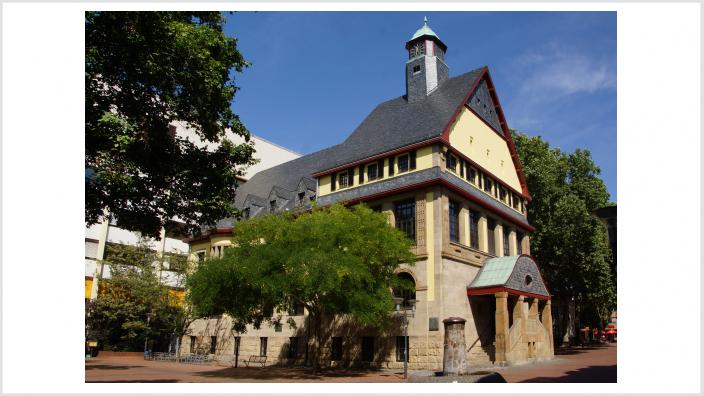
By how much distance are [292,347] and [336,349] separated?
414cm

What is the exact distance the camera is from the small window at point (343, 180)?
3291cm

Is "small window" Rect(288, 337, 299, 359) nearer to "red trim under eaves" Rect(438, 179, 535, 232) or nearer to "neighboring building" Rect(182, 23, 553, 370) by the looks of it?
"neighboring building" Rect(182, 23, 553, 370)

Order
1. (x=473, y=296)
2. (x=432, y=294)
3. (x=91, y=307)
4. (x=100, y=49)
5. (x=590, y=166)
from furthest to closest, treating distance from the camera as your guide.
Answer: (x=590, y=166) → (x=91, y=307) → (x=473, y=296) → (x=432, y=294) → (x=100, y=49)

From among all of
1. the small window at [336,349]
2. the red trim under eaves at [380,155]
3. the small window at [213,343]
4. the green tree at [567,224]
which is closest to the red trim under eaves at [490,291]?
the small window at [336,349]

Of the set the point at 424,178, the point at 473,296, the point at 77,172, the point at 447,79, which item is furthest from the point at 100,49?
the point at 447,79

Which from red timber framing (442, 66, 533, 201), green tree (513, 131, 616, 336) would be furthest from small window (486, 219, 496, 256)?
green tree (513, 131, 616, 336)

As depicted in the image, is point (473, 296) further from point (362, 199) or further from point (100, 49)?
point (100, 49)

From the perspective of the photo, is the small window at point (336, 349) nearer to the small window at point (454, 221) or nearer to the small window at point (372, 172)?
the small window at point (454, 221)

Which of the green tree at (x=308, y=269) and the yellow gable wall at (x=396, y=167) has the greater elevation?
the yellow gable wall at (x=396, y=167)

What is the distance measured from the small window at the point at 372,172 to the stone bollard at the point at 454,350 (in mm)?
12581

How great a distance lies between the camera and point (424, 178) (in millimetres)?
28516

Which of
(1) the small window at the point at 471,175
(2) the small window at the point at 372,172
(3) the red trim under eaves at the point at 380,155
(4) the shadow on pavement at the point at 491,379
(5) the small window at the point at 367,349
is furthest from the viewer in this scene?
(1) the small window at the point at 471,175

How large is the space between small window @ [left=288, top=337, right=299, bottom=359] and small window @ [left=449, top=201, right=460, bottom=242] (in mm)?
11461

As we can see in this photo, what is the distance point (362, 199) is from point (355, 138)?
5.83m
